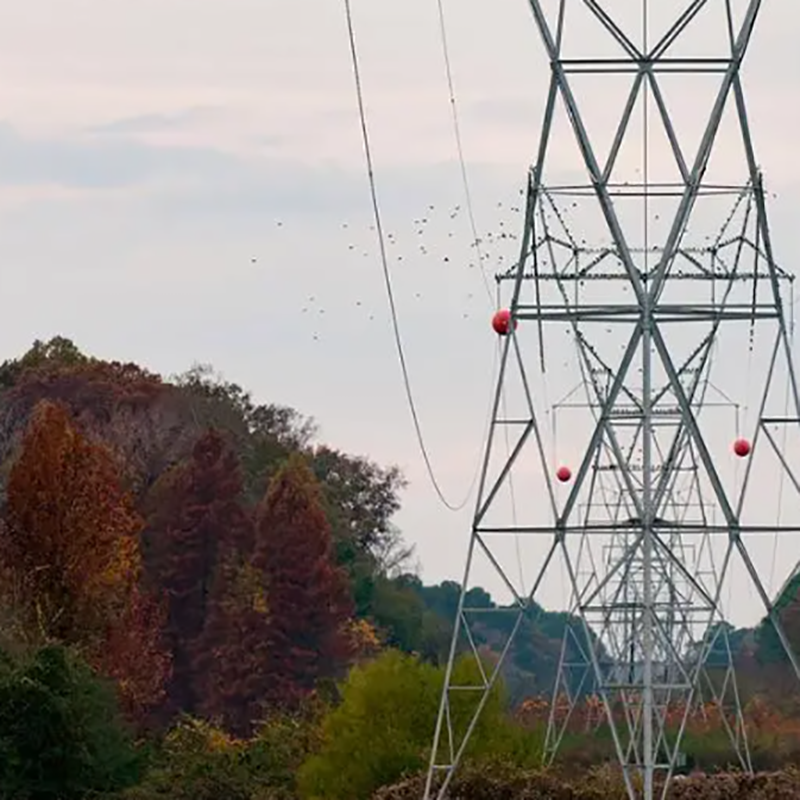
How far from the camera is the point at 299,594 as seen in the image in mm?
94875

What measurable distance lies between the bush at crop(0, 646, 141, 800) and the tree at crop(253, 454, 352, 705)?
113 ft

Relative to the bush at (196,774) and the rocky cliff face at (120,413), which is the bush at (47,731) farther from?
the rocky cliff face at (120,413)

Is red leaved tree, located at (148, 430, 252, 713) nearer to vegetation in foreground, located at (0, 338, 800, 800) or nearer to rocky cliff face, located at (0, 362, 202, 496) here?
vegetation in foreground, located at (0, 338, 800, 800)

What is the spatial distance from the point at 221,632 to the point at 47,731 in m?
37.7

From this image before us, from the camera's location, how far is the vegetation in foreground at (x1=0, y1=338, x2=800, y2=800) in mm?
58094

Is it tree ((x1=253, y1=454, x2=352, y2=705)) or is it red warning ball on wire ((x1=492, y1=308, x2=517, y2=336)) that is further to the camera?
tree ((x1=253, y1=454, x2=352, y2=705))

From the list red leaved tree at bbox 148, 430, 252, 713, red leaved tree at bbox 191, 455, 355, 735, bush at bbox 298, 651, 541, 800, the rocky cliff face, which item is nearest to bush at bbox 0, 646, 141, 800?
bush at bbox 298, 651, 541, 800

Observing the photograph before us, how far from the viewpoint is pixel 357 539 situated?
115812mm

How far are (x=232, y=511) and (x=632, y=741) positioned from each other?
49.5 m

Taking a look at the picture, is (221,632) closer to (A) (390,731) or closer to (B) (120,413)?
(B) (120,413)

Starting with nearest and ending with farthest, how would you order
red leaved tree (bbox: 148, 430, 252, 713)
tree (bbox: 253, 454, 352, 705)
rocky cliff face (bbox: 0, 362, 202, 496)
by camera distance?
tree (bbox: 253, 454, 352, 705)
red leaved tree (bbox: 148, 430, 252, 713)
rocky cliff face (bbox: 0, 362, 202, 496)

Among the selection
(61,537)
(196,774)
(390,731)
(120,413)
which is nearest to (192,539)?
(120,413)

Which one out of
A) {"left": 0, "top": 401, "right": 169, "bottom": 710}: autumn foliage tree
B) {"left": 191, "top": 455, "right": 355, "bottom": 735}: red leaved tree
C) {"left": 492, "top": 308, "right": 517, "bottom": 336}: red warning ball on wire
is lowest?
{"left": 492, "top": 308, "right": 517, "bottom": 336}: red warning ball on wire

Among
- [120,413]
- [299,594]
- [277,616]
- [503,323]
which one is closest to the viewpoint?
[503,323]
